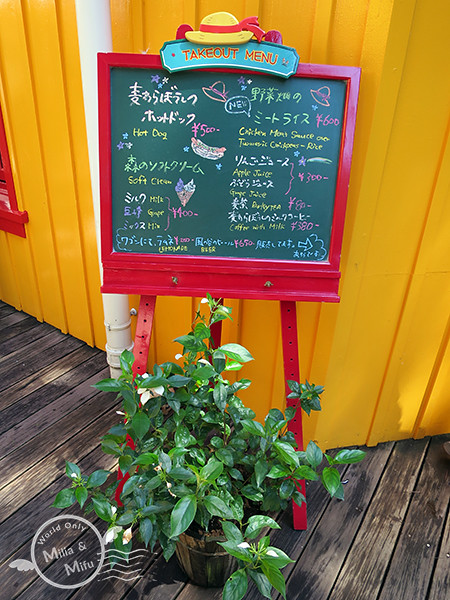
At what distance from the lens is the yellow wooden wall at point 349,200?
65.9 inches

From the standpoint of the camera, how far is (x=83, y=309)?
9.89ft

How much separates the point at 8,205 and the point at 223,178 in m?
2.19

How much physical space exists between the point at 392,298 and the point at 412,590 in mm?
1156

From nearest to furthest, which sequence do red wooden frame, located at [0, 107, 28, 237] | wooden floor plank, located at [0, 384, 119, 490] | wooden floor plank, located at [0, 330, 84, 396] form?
wooden floor plank, located at [0, 384, 119, 490]
wooden floor plank, located at [0, 330, 84, 396]
red wooden frame, located at [0, 107, 28, 237]

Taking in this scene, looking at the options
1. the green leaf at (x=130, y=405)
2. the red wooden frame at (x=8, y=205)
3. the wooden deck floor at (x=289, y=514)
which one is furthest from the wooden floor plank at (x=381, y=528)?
the red wooden frame at (x=8, y=205)

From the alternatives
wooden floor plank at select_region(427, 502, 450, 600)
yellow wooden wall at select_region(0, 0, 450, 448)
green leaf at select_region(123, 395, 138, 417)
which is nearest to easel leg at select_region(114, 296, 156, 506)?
green leaf at select_region(123, 395, 138, 417)

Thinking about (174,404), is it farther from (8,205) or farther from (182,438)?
(8,205)

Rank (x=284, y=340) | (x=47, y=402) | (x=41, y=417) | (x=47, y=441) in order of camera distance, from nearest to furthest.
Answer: (x=284, y=340) → (x=47, y=441) → (x=41, y=417) → (x=47, y=402)

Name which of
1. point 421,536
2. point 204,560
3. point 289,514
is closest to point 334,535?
point 289,514

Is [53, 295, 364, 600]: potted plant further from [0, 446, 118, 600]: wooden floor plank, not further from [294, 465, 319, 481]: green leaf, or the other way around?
[0, 446, 118, 600]: wooden floor plank

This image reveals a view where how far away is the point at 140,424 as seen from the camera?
1.41m

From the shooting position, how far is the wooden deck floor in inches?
67.8

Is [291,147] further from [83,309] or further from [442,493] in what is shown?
[83,309]

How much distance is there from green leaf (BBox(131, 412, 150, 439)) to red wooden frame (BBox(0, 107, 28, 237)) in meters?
2.14
